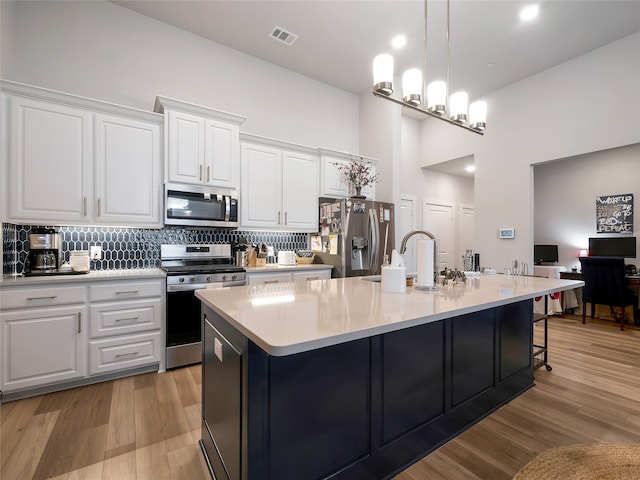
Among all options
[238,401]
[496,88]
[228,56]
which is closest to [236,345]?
[238,401]

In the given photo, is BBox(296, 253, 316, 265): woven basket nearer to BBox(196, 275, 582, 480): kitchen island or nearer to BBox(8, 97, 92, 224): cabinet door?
BBox(196, 275, 582, 480): kitchen island

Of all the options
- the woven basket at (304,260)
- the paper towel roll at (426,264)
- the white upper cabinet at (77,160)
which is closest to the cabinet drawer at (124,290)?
the white upper cabinet at (77,160)

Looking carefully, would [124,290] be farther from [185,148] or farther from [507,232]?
[507,232]

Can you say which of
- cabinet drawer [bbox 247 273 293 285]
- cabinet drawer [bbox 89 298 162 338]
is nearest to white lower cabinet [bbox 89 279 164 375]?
cabinet drawer [bbox 89 298 162 338]

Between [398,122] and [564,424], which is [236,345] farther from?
[398,122]

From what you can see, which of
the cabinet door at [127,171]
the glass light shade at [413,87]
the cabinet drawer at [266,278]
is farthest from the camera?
the cabinet drawer at [266,278]

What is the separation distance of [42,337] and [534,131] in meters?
6.08

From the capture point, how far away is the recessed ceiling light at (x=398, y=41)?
3643 mm

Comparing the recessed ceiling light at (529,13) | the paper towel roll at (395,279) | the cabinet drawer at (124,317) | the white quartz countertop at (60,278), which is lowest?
the cabinet drawer at (124,317)

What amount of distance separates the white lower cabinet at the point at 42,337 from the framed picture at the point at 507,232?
5.27m

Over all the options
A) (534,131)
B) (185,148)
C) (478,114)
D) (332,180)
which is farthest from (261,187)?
(534,131)

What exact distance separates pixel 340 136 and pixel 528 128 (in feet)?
9.13

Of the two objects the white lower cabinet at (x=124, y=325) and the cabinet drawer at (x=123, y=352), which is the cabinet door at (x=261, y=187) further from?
the cabinet drawer at (x=123, y=352)

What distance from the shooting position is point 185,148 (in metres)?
3.11
